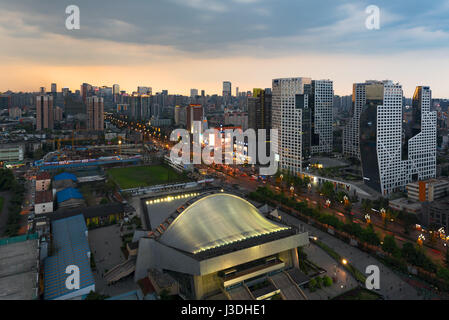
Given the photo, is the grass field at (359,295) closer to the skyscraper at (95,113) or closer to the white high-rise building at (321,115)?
the white high-rise building at (321,115)

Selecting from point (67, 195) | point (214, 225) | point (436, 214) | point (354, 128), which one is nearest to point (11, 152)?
point (67, 195)

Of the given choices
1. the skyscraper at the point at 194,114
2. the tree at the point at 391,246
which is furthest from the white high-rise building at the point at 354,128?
the tree at the point at 391,246

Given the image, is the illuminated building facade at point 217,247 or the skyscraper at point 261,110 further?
the skyscraper at point 261,110

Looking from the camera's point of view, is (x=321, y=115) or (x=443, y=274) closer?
(x=443, y=274)

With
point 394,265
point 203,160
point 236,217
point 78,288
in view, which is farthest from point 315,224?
point 203,160

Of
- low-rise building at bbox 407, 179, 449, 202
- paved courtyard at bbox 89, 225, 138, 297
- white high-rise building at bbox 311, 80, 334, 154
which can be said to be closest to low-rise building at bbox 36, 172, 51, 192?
paved courtyard at bbox 89, 225, 138, 297

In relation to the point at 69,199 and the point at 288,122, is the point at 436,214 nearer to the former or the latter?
the point at 288,122

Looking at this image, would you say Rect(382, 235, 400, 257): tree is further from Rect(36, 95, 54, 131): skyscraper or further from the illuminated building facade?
Rect(36, 95, 54, 131): skyscraper

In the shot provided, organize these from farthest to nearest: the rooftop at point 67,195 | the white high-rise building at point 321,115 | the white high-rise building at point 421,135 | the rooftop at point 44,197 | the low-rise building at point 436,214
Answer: the white high-rise building at point 321,115 < the white high-rise building at point 421,135 < the rooftop at point 67,195 < the rooftop at point 44,197 < the low-rise building at point 436,214
